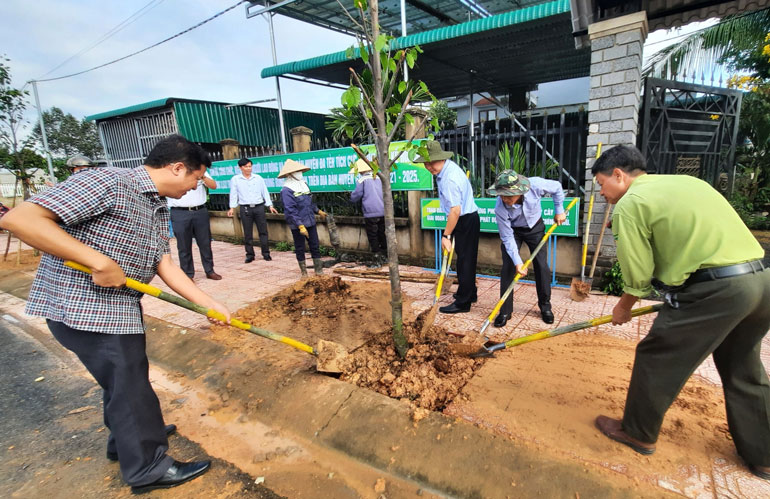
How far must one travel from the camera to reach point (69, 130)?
31156 millimetres

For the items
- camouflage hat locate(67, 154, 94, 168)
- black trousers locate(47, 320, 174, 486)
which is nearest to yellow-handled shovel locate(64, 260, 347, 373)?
black trousers locate(47, 320, 174, 486)

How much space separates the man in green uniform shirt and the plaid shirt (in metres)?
2.57

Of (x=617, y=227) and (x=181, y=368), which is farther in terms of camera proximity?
(x=181, y=368)

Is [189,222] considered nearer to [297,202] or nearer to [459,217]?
[297,202]

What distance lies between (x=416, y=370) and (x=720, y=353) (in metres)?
1.83

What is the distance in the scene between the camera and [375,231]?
21.5 feet

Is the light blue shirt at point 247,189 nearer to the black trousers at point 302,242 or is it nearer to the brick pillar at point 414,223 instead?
the black trousers at point 302,242

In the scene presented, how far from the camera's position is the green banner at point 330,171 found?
19.3 ft

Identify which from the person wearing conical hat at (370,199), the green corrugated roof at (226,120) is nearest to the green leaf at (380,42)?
the person wearing conical hat at (370,199)

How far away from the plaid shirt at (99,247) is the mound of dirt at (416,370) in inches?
63.1

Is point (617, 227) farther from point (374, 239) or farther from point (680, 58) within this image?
point (680, 58)

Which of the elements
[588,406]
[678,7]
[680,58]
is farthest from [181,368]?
[680,58]

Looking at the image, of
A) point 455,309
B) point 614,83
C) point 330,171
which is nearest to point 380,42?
point 455,309

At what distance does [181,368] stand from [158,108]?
30.6 ft
